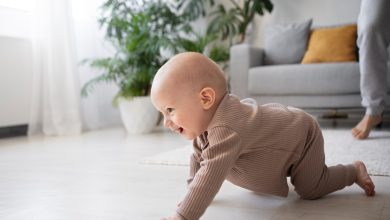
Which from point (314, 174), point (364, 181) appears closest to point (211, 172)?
point (314, 174)

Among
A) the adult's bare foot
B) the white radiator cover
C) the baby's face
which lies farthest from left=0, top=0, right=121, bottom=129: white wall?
the baby's face

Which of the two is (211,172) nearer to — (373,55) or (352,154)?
(352,154)

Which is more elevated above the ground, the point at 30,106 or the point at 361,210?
the point at 361,210

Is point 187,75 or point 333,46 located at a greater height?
point 187,75

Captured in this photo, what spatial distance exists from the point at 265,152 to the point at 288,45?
7.48 feet

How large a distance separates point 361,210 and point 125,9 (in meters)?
2.59

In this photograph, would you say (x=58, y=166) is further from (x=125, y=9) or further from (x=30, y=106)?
(x=125, y=9)

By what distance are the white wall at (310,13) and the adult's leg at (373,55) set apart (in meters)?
1.87

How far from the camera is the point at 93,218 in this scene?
35.8 inches

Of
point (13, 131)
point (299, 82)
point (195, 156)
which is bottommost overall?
point (13, 131)

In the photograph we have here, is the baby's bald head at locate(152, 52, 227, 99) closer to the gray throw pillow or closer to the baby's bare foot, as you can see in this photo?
the baby's bare foot

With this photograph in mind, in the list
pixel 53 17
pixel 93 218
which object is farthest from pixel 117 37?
pixel 93 218

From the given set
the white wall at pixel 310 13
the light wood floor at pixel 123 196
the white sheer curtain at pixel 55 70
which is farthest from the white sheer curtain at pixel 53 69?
the white wall at pixel 310 13

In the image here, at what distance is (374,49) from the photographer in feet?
6.29
